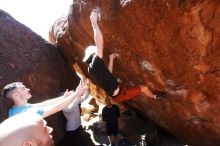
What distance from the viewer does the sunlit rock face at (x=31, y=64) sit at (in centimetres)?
716

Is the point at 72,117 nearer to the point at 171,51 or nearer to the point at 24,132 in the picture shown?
the point at 171,51

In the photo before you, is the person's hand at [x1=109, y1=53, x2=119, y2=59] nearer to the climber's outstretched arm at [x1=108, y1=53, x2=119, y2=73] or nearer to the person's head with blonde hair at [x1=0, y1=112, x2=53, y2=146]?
the climber's outstretched arm at [x1=108, y1=53, x2=119, y2=73]

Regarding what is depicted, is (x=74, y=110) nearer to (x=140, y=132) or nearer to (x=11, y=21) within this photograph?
(x=140, y=132)

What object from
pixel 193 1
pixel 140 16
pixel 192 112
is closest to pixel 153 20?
pixel 140 16

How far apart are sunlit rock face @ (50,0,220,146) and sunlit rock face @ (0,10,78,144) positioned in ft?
3.88

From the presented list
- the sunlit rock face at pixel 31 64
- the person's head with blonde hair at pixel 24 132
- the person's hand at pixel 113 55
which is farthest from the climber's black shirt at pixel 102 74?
the person's head with blonde hair at pixel 24 132

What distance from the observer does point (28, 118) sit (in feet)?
7.38

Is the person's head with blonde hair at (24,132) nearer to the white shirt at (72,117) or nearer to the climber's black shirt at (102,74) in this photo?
the climber's black shirt at (102,74)

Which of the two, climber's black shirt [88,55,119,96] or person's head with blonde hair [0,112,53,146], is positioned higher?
climber's black shirt [88,55,119,96]

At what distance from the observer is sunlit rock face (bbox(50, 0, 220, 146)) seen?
5.51m

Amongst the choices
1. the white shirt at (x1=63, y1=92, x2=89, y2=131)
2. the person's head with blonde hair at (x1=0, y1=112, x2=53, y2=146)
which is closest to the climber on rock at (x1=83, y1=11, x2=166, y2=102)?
the white shirt at (x1=63, y1=92, x2=89, y2=131)

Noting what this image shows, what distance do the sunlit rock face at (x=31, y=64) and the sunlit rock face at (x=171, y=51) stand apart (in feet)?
3.88

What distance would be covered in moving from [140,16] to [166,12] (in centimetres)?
53

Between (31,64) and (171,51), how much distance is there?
3.59 meters
